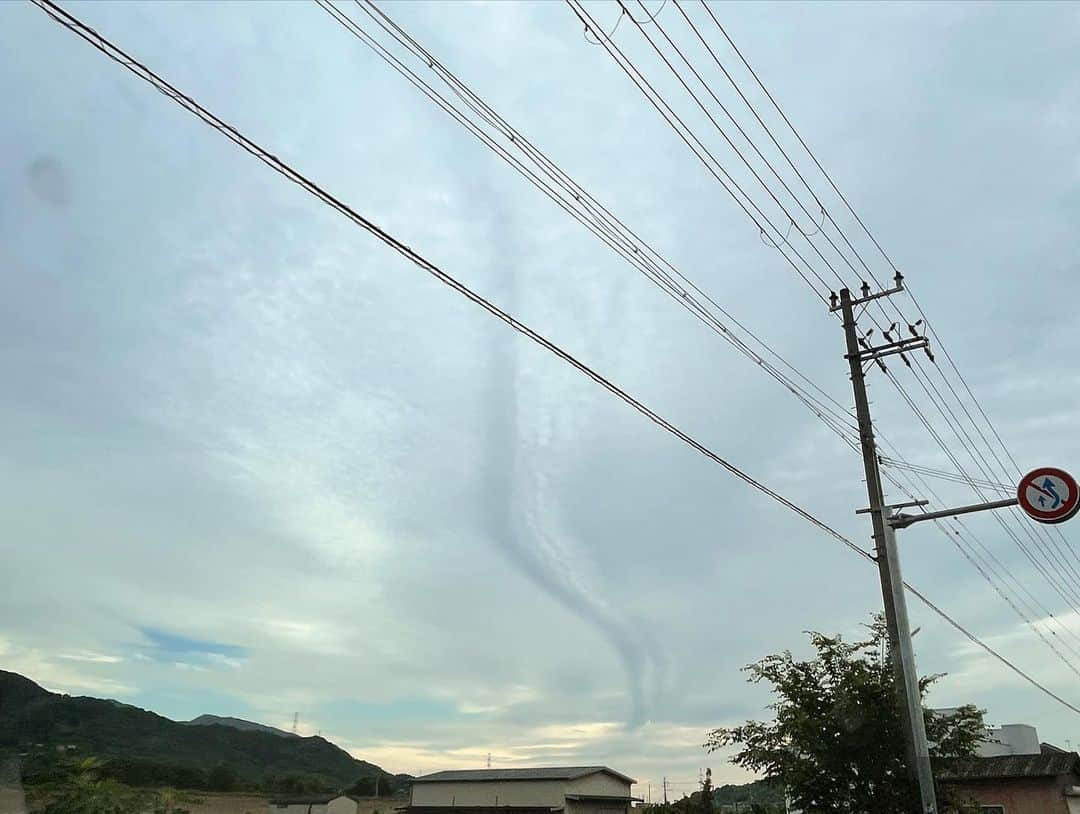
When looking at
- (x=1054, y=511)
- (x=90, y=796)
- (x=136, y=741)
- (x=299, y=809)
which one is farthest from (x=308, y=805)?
(x=1054, y=511)

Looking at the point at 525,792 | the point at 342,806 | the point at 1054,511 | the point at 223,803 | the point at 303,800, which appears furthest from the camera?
the point at 525,792

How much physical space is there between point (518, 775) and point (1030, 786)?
2757cm

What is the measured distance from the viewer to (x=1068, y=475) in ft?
41.7

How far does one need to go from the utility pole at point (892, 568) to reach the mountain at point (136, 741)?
574 inches

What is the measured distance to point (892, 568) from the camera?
48.1ft

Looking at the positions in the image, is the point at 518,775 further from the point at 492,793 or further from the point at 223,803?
the point at 223,803

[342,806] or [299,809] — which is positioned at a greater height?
[299,809]

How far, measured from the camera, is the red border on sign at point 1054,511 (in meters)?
12.6

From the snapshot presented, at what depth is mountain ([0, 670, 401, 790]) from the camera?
15.3 metres

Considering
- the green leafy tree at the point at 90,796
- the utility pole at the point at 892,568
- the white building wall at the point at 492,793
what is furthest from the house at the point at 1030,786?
the green leafy tree at the point at 90,796

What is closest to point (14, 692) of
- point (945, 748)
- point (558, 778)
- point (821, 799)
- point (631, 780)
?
point (821, 799)

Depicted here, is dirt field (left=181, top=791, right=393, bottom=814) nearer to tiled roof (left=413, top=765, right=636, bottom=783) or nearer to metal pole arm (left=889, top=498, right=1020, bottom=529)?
metal pole arm (left=889, top=498, right=1020, bottom=529)

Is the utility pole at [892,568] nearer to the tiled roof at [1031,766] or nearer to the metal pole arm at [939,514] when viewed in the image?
the metal pole arm at [939,514]

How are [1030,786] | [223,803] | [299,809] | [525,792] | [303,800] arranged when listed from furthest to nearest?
1. [525,792]
2. [1030,786]
3. [303,800]
4. [299,809]
5. [223,803]
